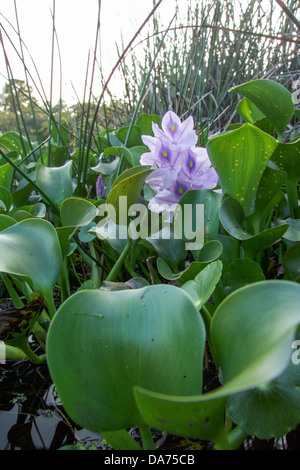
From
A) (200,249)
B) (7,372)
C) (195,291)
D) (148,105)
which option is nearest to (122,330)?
(195,291)

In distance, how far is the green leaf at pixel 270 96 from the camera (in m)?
0.65

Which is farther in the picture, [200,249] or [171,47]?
[171,47]

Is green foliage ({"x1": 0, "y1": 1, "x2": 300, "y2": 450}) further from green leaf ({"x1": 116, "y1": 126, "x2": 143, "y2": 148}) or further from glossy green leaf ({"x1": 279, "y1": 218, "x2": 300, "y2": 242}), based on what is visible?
green leaf ({"x1": 116, "y1": 126, "x2": 143, "y2": 148})

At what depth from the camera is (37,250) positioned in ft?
1.77

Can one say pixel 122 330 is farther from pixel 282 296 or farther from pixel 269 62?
pixel 269 62

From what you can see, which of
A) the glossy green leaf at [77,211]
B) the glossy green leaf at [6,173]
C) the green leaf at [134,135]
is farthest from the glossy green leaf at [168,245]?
the green leaf at [134,135]

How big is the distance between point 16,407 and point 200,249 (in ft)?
1.23

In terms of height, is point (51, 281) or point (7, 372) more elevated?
point (51, 281)

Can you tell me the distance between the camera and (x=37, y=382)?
0.63 metres

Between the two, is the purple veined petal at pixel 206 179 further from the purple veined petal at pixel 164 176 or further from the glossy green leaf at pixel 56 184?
the glossy green leaf at pixel 56 184

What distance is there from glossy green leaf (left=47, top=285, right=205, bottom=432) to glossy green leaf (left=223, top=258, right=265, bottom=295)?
247 millimetres

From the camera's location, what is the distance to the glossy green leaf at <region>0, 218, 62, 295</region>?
0.53 m

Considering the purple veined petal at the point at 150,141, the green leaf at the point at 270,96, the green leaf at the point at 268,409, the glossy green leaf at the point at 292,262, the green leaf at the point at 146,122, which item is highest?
the green leaf at the point at 270,96

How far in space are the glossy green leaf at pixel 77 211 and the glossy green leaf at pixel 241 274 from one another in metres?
0.24
